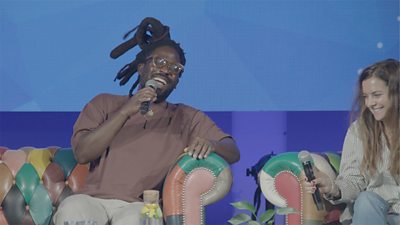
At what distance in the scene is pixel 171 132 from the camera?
4.48 meters

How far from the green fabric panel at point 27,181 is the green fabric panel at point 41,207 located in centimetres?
3

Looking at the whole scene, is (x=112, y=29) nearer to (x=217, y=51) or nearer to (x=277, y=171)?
(x=217, y=51)

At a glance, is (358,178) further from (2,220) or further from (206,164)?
(2,220)

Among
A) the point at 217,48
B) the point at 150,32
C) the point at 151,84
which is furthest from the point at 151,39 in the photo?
the point at 217,48

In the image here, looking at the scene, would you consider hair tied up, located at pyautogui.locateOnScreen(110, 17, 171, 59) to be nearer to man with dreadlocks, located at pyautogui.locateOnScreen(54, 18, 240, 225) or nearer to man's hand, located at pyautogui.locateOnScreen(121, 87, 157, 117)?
man with dreadlocks, located at pyautogui.locateOnScreen(54, 18, 240, 225)

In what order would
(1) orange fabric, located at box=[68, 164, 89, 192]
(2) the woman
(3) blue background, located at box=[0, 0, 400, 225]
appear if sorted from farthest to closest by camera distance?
(3) blue background, located at box=[0, 0, 400, 225] < (1) orange fabric, located at box=[68, 164, 89, 192] < (2) the woman

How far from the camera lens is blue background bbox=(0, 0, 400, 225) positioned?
5.54 meters

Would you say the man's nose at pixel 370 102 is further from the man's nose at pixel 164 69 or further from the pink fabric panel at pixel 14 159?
the pink fabric panel at pixel 14 159

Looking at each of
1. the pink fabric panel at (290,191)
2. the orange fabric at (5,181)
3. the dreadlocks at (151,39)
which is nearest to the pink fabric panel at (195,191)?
the pink fabric panel at (290,191)

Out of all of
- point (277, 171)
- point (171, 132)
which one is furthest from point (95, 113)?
point (277, 171)

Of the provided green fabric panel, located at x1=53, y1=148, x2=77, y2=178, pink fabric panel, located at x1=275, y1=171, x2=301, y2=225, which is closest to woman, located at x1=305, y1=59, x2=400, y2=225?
pink fabric panel, located at x1=275, y1=171, x2=301, y2=225

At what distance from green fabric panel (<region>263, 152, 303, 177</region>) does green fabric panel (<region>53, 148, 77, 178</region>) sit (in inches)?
41.5

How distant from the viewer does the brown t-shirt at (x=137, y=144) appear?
14.2 feet

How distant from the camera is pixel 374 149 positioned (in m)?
4.11
